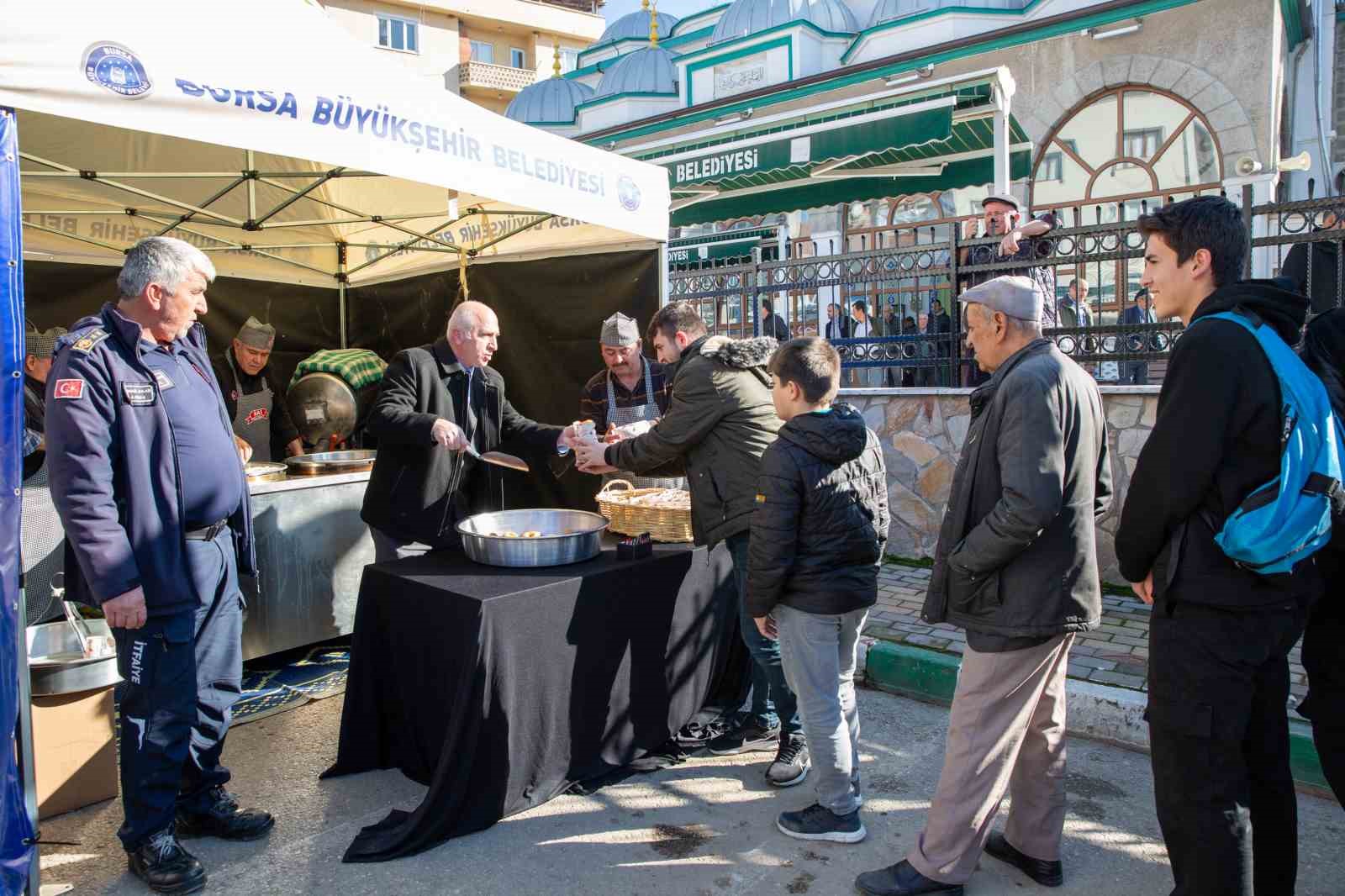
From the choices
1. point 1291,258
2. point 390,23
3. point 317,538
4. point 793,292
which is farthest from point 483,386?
point 390,23

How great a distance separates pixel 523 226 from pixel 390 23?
3865cm

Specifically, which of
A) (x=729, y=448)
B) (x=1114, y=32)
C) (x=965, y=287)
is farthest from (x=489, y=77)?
(x=729, y=448)

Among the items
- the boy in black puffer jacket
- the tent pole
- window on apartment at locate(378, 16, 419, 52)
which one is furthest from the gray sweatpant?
window on apartment at locate(378, 16, 419, 52)

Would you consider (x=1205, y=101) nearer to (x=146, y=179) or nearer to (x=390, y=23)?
(x=146, y=179)

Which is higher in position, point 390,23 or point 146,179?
point 390,23

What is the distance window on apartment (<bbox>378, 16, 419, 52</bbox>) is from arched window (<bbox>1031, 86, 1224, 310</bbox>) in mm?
33355

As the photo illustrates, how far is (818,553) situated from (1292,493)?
1.33 m

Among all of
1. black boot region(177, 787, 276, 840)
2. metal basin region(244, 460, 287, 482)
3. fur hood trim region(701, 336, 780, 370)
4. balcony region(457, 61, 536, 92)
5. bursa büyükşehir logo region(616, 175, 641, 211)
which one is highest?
balcony region(457, 61, 536, 92)

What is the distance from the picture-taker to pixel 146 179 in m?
5.41

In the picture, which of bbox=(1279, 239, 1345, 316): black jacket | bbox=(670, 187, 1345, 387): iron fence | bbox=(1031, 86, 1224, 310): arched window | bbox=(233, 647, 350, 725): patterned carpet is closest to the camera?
bbox=(233, 647, 350, 725): patterned carpet

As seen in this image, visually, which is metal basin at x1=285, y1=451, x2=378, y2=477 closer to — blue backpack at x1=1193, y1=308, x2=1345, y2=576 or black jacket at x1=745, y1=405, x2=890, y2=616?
black jacket at x1=745, y1=405, x2=890, y2=616

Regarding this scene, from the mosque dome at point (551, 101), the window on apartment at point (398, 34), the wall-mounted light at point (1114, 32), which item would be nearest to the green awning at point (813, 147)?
the wall-mounted light at point (1114, 32)

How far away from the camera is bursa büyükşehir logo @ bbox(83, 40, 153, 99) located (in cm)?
232

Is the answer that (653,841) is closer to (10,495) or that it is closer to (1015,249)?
(10,495)
